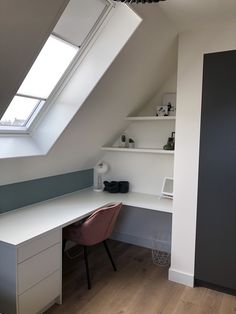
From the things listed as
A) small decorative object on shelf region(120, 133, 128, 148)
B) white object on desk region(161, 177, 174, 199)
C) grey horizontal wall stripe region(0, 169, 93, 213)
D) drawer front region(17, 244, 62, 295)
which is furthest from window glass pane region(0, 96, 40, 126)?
white object on desk region(161, 177, 174, 199)

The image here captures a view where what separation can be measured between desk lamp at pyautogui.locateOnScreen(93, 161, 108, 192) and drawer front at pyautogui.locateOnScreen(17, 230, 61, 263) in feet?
4.15

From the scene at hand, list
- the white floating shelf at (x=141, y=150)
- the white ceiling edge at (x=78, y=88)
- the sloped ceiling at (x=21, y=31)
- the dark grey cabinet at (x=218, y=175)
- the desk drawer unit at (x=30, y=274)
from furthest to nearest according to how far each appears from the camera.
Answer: the white floating shelf at (x=141, y=150) → the dark grey cabinet at (x=218, y=175) → the white ceiling edge at (x=78, y=88) → the desk drawer unit at (x=30, y=274) → the sloped ceiling at (x=21, y=31)

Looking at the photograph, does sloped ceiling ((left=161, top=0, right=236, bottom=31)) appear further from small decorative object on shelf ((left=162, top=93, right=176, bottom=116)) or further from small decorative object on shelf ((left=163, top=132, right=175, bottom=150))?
small decorative object on shelf ((left=163, top=132, right=175, bottom=150))

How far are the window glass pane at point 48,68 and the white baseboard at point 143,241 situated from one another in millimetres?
2038

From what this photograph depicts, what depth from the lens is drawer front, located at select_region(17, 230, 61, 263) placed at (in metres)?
1.79

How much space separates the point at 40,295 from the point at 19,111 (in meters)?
1.49

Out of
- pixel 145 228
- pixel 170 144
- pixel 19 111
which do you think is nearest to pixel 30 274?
pixel 19 111

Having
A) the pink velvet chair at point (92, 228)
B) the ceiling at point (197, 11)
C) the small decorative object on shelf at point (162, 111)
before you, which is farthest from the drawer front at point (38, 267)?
the ceiling at point (197, 11)

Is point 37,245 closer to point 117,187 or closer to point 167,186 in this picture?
point 117,187

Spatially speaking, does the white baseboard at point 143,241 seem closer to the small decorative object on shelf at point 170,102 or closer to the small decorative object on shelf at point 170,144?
the small decorative object on shelf at point 170,144

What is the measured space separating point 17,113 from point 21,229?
0.99 meters

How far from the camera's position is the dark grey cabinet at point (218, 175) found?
2.17m

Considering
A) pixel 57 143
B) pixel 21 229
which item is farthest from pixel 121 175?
pixel 21 229

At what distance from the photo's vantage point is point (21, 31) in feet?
4.41
